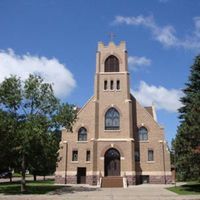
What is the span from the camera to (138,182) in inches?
1619

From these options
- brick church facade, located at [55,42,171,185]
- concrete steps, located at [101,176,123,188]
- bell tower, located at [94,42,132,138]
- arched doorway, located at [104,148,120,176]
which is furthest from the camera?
bell tower, located at [94,42,132,138]

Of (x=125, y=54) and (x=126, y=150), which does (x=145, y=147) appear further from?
(x=125, y=54)

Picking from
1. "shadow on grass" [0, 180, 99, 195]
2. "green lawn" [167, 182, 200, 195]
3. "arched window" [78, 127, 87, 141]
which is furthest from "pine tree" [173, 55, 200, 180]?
"arched window" [78, 127, 87, 141]

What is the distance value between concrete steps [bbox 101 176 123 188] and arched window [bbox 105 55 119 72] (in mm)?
15046

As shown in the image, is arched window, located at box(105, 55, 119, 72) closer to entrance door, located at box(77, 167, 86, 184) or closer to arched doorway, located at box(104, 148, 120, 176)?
arched doorway, located at box(104, 148, 120, 176)

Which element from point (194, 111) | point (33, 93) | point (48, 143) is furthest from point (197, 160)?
point (33, 93)

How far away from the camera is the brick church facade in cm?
4072

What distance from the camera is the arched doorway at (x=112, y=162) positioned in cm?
4094

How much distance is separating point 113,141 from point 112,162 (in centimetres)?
272

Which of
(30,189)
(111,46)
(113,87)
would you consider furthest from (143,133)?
(30,189)

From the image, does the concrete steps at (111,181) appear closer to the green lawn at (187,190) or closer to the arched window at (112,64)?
the green lawn at (187,190)

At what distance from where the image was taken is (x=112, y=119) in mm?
42781

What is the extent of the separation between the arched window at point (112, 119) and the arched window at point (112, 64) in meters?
6.04

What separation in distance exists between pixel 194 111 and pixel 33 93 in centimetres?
1451
